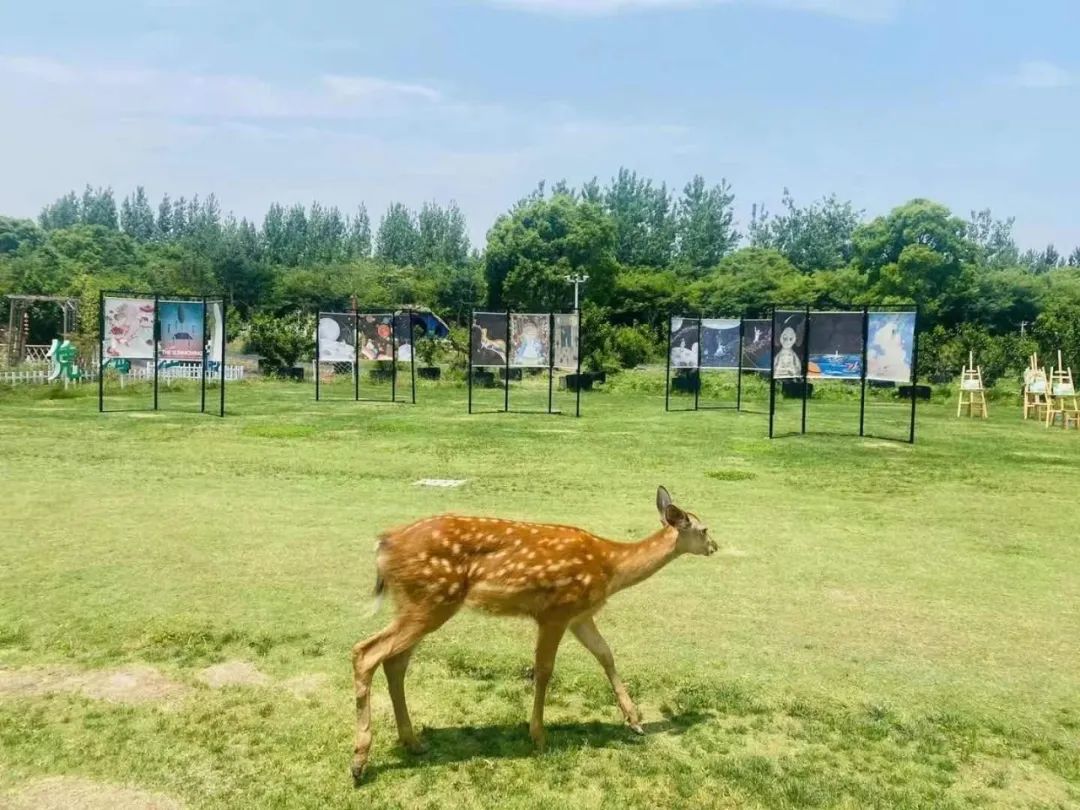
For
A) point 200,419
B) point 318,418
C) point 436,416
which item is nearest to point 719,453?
point 436,416

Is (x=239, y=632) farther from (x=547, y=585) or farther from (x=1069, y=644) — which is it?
(x=1069, y=644)

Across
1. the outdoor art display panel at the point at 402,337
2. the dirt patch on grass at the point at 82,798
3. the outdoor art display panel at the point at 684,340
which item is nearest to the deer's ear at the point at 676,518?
the dirt patch on grass at the point at 82,798

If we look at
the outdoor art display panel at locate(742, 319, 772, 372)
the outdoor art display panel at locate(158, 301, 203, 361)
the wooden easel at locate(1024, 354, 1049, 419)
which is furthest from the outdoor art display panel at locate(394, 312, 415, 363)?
the wooden easel at locate(1024, 354, 1049, 419)

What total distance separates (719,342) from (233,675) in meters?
25.4

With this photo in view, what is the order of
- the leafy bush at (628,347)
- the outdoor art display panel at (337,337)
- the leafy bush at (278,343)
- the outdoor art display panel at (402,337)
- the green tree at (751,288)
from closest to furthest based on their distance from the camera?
the outdoor art display panel at (337,337) → the outdoor art display panel at (402,337) → the leafy bush at (278,343) → the leafy bush at (628,347) → the green tree at (751,288)

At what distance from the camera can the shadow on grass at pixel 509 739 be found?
18.2 feet

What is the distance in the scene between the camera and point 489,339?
1134 inches

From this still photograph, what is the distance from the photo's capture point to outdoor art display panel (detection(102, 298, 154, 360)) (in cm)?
2497

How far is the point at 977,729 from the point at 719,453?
13.5 m

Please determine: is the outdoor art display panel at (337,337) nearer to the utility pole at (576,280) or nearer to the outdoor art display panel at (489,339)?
the outdoor art display panel at (489,339)

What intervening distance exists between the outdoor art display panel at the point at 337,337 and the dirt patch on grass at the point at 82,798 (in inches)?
1090

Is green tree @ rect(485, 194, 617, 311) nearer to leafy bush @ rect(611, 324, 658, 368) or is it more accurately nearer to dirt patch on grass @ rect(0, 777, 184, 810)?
leafy bush @ rect(611, 324, 658, 368)

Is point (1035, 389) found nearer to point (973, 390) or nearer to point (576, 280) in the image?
point (973, 390)

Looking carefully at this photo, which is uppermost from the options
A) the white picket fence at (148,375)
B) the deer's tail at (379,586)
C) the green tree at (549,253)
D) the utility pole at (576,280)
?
the green tree at (549,253)
